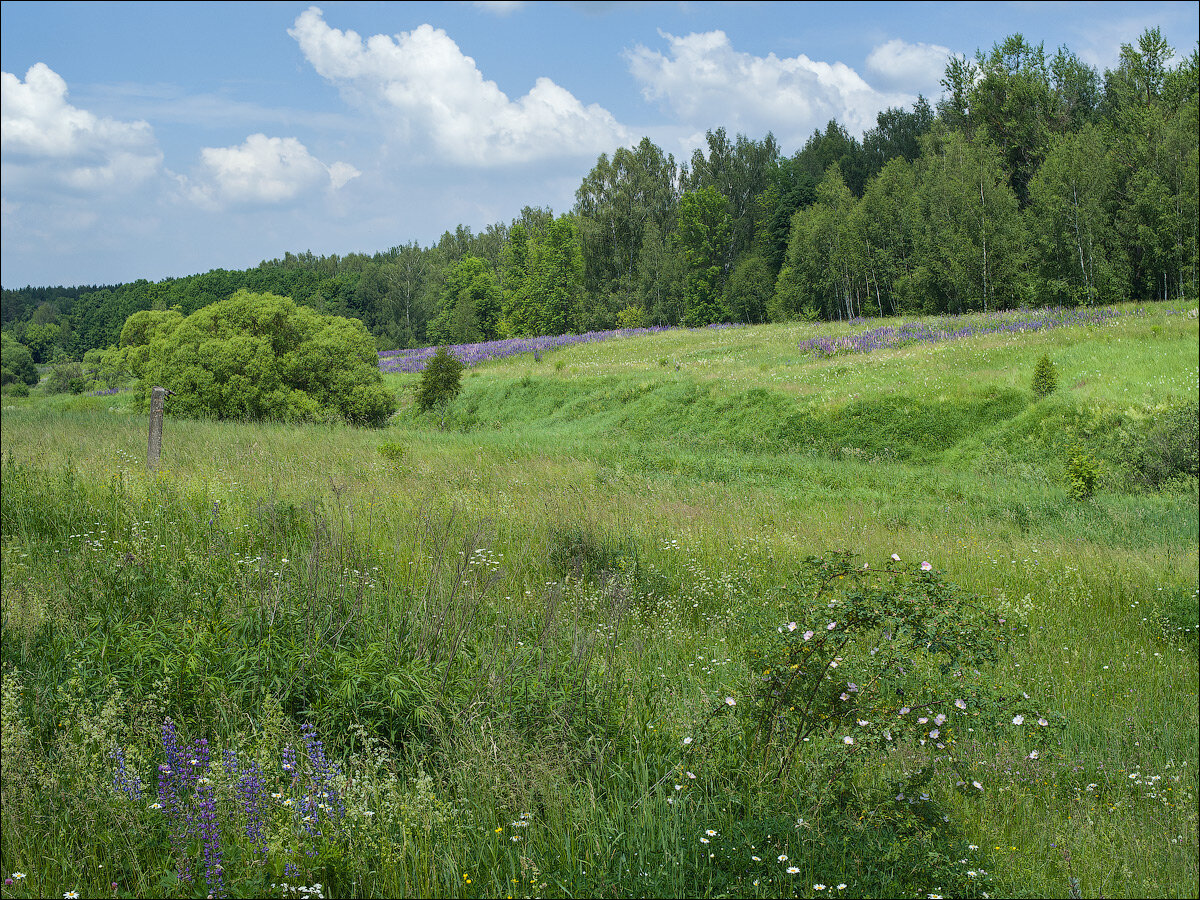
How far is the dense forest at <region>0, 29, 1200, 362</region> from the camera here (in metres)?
27.8

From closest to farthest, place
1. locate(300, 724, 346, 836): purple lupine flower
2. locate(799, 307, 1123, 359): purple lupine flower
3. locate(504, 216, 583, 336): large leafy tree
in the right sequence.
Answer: locate(300, 724, 346, 836): purple lupine flower, locate(799, 307, 1123, 359): purple lupine flower, locate(504, 216, 583, 336): large leafy tree

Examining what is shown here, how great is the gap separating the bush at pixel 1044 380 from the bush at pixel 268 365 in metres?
17.7

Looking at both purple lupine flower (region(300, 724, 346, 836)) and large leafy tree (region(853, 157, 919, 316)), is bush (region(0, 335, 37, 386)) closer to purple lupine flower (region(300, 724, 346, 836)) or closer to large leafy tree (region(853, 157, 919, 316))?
purple lupine flower (region(300, 724, 346, 836))

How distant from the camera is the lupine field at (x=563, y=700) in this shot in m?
2.97

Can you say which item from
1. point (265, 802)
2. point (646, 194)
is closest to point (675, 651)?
point (265, 802)

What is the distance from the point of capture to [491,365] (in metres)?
41.9

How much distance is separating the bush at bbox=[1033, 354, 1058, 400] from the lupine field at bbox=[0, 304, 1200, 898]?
8707 millimetres

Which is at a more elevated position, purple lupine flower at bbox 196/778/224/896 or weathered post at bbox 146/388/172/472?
weathered post at bbox 146/388/172/472

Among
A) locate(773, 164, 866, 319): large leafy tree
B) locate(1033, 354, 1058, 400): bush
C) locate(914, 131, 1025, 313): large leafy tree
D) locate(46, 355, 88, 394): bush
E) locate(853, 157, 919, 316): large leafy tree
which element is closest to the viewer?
locate(46, 355, 88, 394): bush

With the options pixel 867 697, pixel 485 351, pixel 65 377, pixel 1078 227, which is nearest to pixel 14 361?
pixel 65 377

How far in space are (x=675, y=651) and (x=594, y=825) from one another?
2.54 metres

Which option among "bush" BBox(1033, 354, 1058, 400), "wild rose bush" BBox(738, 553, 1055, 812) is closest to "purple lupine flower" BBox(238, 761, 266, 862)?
"wild rose bush" BBox(738, 553, 1055, 812)

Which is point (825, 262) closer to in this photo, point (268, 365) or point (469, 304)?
point (469, 304)

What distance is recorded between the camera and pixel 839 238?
2076 inches
